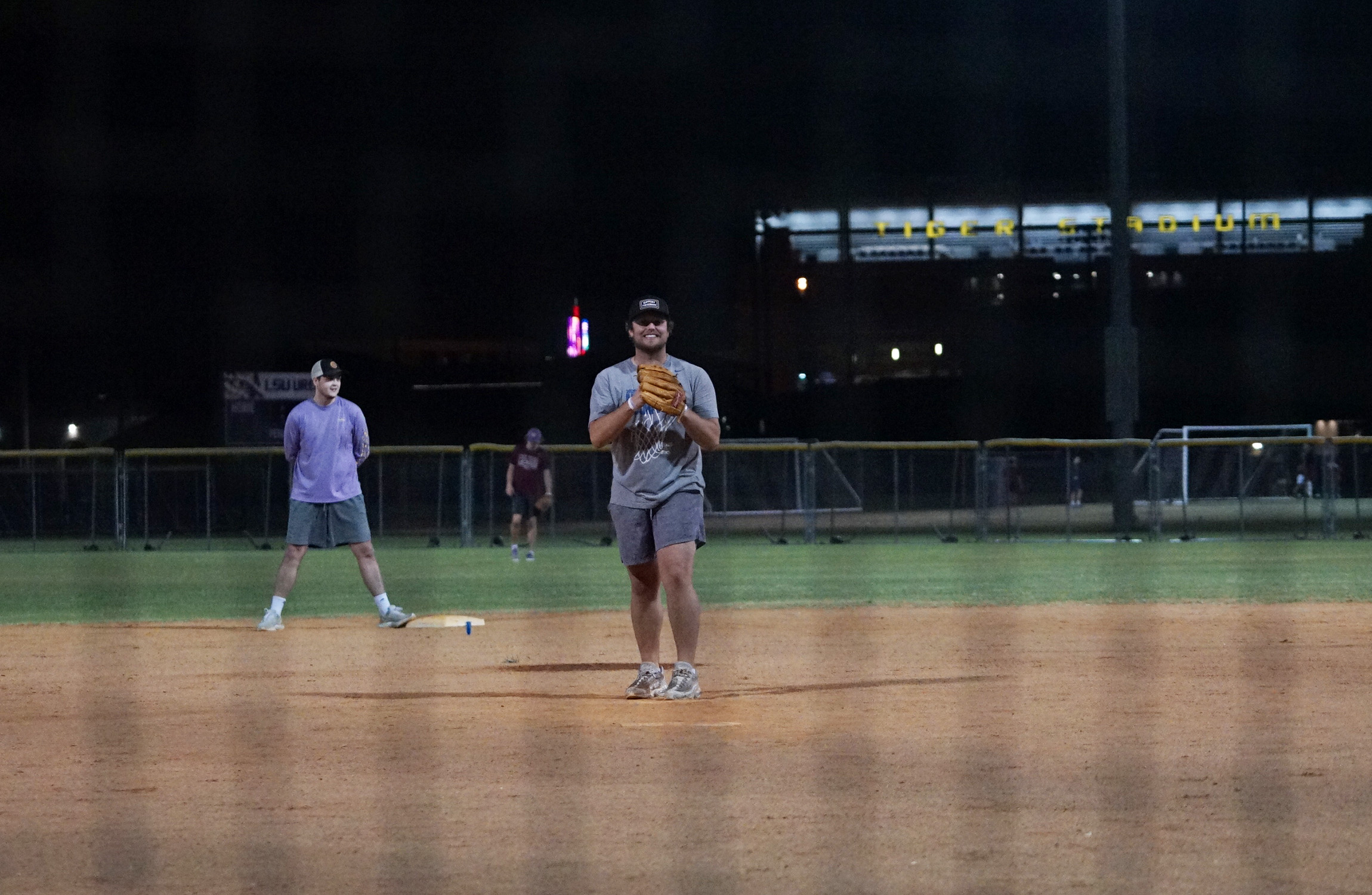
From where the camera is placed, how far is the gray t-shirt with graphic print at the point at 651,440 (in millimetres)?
7516

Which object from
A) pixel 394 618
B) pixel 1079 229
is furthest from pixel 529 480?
pixel 1079 229

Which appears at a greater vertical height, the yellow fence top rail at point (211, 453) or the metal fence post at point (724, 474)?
the yellow fence top rail at point (211, 453)

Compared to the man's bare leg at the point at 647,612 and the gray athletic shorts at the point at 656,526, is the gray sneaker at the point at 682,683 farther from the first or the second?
the gray athletic shorts at the point at 656,526

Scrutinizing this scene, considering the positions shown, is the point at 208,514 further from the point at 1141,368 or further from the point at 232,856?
the point at 1141,368

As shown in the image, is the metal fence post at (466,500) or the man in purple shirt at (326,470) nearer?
the man in purple shirt at (326,470)

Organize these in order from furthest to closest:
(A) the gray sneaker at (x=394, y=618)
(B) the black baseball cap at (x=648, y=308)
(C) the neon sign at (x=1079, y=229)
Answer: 1. (C) the neon sign at (x=1079, y=229)
2. (A) the gray sneaker at (x=394, y=618)
3. (B) the black baseball cap at (x=648, y=308)

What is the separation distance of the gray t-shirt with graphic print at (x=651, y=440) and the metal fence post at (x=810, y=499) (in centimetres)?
2021

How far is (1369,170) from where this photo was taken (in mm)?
62094

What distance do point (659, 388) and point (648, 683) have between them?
1438mm

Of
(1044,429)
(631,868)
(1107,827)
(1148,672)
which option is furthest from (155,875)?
(1044,429)

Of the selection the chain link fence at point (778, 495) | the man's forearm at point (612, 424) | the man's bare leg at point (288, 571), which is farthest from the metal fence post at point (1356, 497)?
the man's forearm at point (612, 424)

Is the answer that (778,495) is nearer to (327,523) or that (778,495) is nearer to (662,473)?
(327,523)

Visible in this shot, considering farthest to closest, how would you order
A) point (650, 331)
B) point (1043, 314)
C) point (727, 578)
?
point (1043, 314) → point (727, 578) → point (650, 331)

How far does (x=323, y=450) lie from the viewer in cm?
1154
